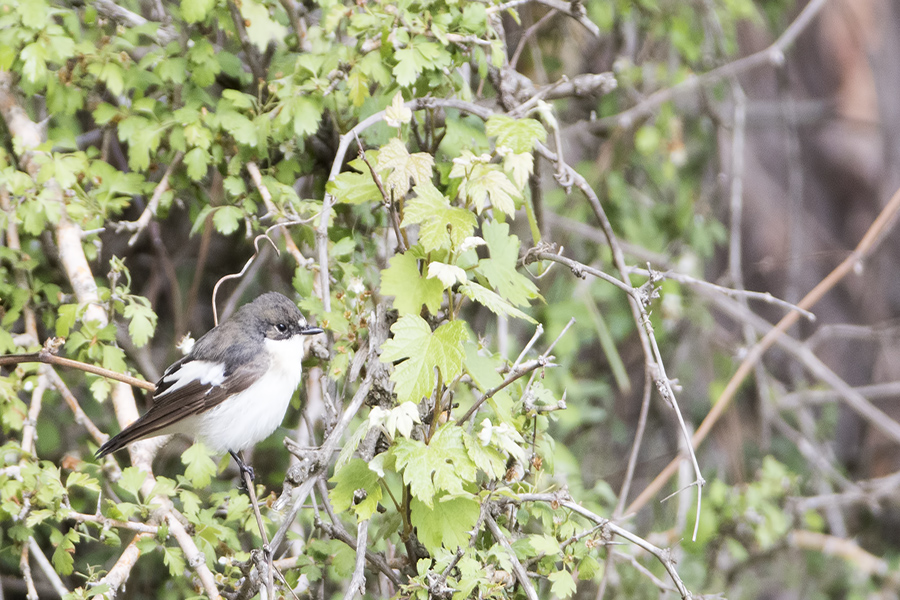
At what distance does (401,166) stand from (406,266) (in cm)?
26

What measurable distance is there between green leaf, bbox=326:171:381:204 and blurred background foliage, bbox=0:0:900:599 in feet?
0.04

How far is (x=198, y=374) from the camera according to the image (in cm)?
298

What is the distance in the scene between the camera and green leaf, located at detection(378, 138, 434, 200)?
210 centimetres

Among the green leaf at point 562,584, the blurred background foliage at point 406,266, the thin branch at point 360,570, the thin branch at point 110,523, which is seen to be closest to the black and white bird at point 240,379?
the blurred background foliage at point 406,266

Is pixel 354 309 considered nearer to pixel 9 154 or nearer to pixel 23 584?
pixel 9 154

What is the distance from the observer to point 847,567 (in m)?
5.19

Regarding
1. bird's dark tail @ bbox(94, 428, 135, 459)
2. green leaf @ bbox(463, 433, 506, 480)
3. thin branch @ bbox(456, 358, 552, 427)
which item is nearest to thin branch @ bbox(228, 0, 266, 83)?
bird's dark tail @ bbox(94, 428, 135, 459)

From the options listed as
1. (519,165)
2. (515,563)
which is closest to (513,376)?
(515,563)

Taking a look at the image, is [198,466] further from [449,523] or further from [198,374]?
[449,523]

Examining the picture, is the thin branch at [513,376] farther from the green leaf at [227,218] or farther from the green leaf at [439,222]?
the green leaf at [227,218]

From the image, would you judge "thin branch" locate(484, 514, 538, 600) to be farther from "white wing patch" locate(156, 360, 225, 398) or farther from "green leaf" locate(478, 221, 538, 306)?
"white wing patch" locate(156, 360, 225, 398)

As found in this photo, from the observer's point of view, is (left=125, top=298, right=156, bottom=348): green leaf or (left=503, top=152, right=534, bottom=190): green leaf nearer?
(left=503, top=152, right=534, bottom=190): green leaf

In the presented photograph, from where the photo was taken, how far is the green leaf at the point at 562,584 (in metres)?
2.12

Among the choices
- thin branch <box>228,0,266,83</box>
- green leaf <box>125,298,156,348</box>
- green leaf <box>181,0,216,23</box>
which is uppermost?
green leaf <box>181,0,216,23</box>
